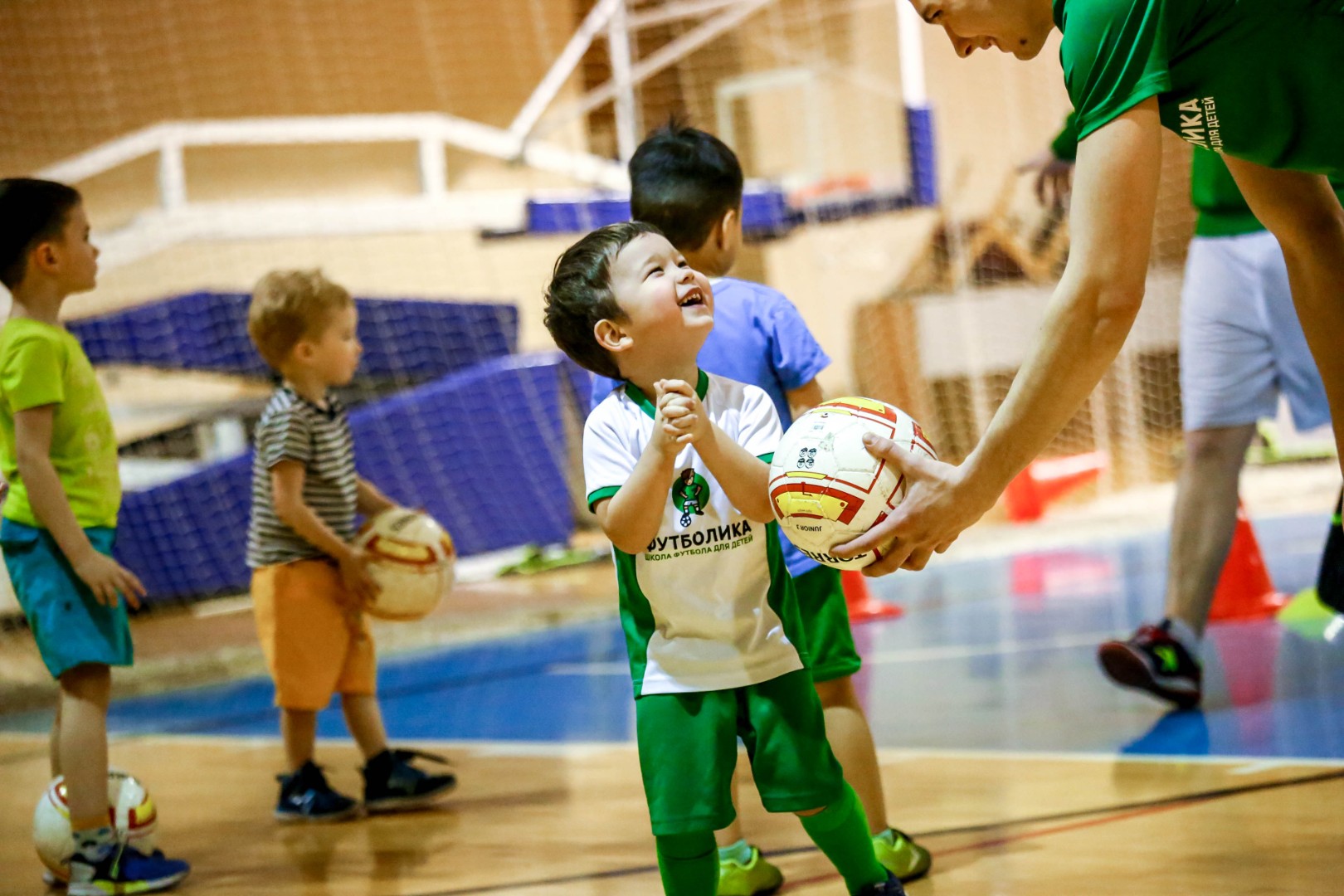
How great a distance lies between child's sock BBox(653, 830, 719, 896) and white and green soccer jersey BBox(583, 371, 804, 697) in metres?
0.22

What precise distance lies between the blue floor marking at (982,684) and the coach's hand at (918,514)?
1.79 meters

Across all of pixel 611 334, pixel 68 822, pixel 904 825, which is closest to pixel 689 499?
pixel 611 334

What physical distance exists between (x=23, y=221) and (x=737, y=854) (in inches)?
77.8

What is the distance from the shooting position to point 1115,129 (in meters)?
1.75

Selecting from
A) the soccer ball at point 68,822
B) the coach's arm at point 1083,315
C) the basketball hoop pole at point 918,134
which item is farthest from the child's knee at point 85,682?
the basketball hoop pole at point 918,134

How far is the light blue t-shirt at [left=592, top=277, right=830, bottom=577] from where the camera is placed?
8.61 ft

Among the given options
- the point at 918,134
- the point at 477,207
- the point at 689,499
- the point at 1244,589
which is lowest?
the point at 1244,589

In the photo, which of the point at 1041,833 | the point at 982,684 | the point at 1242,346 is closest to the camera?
the point at 1041,833

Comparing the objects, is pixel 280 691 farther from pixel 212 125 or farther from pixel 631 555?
pixel 212 125

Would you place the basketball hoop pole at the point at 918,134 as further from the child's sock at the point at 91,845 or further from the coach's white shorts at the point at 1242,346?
the child's sock at the point at 91,845

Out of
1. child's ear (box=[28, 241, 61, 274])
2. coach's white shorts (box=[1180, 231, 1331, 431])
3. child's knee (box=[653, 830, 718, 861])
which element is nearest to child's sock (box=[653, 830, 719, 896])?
child's knee (box=[653, 830, 718, 861])

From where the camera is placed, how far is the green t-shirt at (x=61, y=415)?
9.64ft

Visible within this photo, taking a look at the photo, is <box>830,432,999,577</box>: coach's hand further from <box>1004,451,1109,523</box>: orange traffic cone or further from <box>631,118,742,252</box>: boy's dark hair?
<box>1004,451,1109,523</box>: orange traffic cone

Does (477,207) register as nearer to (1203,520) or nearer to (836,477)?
(1203,520)
